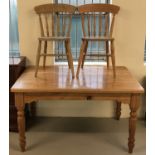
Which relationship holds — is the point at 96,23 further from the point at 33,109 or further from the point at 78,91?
the point at 33,109

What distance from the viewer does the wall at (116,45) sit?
113 inches

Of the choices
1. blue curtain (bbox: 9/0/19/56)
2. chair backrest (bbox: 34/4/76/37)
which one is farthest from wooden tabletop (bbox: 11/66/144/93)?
chair backrest (bbox: 34/4/76/37)

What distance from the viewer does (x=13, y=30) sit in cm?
301

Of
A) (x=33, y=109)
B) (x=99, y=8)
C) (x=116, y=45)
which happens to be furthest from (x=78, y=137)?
(x=99, y=8)

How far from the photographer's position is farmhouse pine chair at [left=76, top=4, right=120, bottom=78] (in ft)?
8.79

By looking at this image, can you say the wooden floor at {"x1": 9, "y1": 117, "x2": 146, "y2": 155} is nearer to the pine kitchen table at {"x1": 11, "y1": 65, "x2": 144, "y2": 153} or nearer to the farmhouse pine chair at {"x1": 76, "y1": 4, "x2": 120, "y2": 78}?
the pine kitchen table at {"x1": 11, "y1": 65, "x2": 144, "y2": 153}

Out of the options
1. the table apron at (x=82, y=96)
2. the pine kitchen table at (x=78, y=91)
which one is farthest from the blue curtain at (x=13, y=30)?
the table apron at (x=82, y=96)

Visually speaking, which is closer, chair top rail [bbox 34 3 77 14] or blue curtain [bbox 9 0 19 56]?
chair top rail [bbox 34 3 77 14]

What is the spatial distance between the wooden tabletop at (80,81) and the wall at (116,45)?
197 mm

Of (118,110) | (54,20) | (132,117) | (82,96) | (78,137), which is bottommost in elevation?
(78,137)

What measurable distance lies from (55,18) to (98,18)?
51 centimetres
